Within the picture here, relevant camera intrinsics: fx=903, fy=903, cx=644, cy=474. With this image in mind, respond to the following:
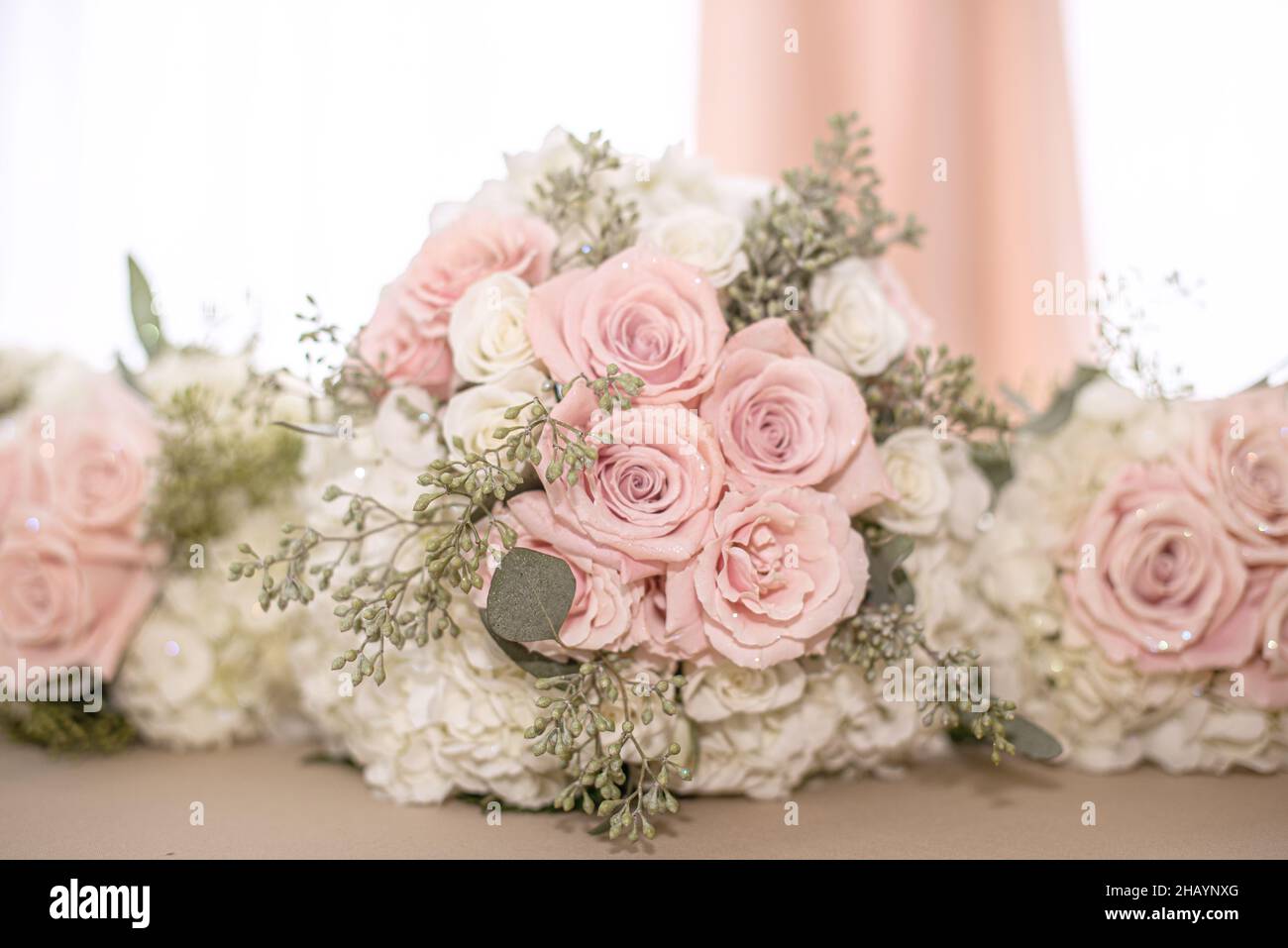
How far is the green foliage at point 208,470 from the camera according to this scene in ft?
2.87

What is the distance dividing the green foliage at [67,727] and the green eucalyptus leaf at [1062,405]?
94 cm

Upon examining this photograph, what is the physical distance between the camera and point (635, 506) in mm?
632

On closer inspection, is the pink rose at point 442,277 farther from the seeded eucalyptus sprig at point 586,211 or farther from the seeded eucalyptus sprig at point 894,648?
the seeded eucalyptus sprig at point 894,648

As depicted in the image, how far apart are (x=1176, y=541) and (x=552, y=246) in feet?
1.95

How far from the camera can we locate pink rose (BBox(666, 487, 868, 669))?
2.10ft

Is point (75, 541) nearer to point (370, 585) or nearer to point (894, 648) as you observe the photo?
point (370, 585)

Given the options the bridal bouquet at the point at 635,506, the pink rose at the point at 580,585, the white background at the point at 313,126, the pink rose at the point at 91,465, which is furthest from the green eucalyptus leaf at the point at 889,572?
the white background at the point at 313,126

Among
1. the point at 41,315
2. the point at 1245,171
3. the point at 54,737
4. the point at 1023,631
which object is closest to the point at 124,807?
the point at 54,737

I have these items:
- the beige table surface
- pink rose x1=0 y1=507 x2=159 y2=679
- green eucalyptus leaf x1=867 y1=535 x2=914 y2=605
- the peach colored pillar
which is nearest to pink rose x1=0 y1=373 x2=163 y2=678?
pink rose x1=0 y1=507 x2=159 y2=679

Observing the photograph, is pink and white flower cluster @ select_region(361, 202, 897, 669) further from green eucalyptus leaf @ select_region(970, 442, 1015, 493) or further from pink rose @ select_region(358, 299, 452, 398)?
green eucalyptus leaf @ select_region(970, 442, 1015, 493)

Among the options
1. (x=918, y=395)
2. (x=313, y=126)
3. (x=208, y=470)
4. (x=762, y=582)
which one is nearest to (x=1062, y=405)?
(x=918, y=395)

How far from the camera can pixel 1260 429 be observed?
31.1 inches

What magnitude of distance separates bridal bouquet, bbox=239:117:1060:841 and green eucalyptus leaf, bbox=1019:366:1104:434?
8 cm

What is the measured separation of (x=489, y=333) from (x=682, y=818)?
416 millimetres
